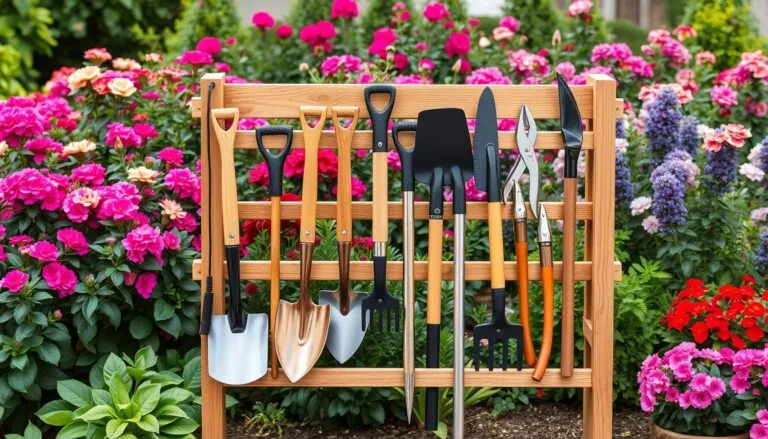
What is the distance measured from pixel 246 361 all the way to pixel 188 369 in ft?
1.31

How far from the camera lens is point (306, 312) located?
2920mm

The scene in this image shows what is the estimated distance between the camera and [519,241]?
9.28 ft

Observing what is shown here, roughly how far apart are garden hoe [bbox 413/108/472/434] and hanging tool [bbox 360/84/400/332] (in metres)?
0.10

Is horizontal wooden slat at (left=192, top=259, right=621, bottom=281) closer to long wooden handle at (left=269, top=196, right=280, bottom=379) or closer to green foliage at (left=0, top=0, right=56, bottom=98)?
long wooden handle at (left=269, top=196, right=280, bottom=379)

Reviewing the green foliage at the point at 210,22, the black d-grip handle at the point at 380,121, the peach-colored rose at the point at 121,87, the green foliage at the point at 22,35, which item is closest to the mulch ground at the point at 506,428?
the black d-grip handle at the point at 380,121

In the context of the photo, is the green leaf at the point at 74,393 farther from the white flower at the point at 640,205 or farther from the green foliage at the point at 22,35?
the green foliage at the point at 22,35

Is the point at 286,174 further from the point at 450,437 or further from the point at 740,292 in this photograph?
the point at 740,292

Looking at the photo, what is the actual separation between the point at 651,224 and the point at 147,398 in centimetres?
182

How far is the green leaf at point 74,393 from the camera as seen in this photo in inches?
117

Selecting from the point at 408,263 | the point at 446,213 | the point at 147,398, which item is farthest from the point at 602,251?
the point at 147,398

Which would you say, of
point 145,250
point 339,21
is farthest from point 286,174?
point 339,21

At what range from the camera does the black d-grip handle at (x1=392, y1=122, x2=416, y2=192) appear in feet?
9.26

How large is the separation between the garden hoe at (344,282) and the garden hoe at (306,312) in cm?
4

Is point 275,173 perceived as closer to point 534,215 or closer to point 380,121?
point 380,121
